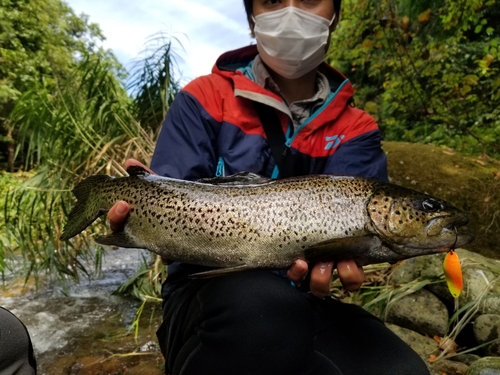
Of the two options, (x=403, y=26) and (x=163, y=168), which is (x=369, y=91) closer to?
(x=403, y=26)

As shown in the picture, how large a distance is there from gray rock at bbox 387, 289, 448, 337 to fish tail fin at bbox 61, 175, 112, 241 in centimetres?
297

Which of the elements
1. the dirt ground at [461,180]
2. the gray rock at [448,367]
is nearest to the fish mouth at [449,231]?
the gray rock at [448,367]

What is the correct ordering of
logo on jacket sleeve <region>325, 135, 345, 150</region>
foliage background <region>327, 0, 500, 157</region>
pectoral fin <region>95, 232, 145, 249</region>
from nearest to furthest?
1. pectoral fin <region>95, 232, 145, 249</region>
2. logo on jacket sleeve <region>325, 135, 345, 150</region>
3. foliage background <region>327, 0, 500, 157</region>

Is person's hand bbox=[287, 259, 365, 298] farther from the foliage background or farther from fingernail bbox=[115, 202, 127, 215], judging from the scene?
the foliage background

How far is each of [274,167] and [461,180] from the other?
378 centimetres

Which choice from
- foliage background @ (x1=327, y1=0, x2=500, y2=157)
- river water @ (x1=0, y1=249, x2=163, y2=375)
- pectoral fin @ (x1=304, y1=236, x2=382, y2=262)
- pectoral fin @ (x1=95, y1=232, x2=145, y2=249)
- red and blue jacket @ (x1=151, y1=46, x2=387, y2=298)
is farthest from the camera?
foliage background @ (x1=327, y1=0, x2=500, y2=157)

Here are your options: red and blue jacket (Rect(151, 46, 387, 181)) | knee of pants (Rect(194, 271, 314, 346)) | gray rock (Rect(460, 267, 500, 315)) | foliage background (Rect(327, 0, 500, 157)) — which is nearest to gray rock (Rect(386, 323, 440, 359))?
gray rock (Rect(460, 267, 500, 315))

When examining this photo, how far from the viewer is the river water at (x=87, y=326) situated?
3.74 meters

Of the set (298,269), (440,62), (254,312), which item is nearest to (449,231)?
(298,269)

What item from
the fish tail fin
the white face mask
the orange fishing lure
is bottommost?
the orange fishing lure

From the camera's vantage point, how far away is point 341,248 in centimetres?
177

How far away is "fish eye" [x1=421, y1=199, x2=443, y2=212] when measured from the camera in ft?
6.19

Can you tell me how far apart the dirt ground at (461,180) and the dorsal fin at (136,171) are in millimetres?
4197

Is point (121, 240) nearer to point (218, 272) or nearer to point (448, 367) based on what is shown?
point (218, 272)
